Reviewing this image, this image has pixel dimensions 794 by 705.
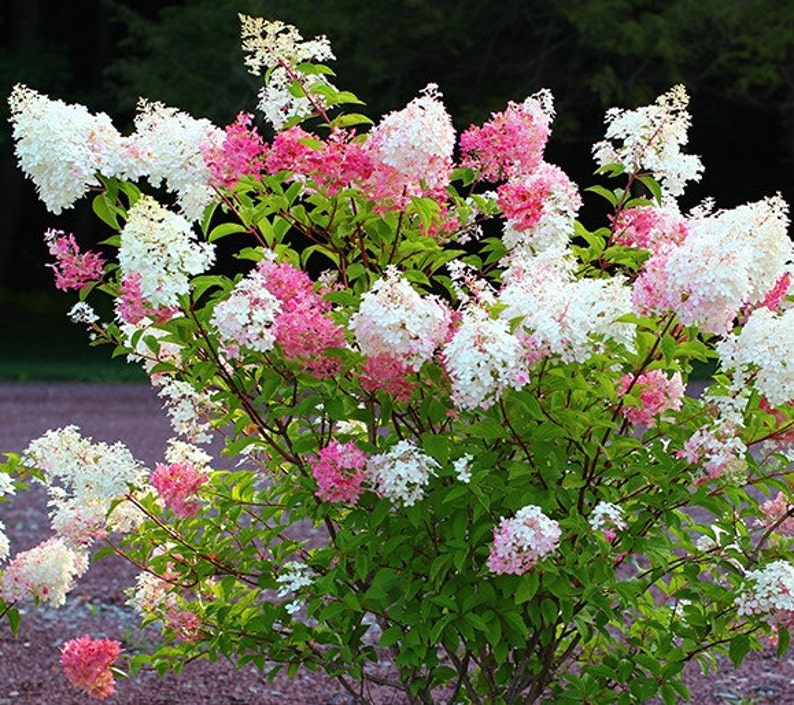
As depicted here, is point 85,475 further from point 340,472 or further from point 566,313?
point 566,313

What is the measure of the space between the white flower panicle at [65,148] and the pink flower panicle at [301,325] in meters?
0.43

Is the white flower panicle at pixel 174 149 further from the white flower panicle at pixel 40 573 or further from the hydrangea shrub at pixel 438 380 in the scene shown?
the white flower panicle at pixel 40 573

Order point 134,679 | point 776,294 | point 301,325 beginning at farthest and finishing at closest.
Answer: point 134,679 → point 776,294 → point 301,325

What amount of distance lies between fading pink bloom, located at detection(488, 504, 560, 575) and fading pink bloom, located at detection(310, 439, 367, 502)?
32 cm

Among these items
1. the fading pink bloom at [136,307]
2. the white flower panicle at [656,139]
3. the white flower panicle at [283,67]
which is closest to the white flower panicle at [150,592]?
the fading pink bloom at [136,307]

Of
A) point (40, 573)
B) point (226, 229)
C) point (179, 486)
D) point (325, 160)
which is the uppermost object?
point (325, 160)

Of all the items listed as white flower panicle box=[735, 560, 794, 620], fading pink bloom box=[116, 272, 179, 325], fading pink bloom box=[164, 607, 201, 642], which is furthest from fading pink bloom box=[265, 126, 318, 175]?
white flower panicle box=[735, 560, 794, 620]

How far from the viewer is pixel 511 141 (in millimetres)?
3279

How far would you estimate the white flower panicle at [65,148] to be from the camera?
2980 millimetres

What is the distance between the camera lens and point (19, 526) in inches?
306

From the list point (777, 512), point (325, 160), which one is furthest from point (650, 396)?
point (325, 160)

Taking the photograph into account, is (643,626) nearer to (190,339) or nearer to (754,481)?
(754,481)

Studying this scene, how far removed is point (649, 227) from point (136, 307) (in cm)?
119

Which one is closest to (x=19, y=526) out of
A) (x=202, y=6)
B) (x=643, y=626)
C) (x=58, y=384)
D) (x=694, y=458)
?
(x=643, y=626)
